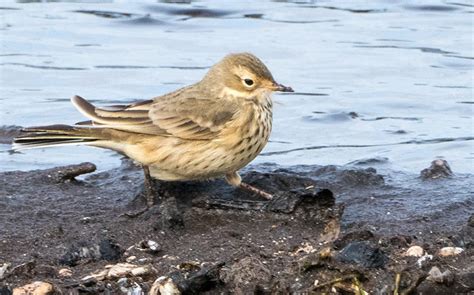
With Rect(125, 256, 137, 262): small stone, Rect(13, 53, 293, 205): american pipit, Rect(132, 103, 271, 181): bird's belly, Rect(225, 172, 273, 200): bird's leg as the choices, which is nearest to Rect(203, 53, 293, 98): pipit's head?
Rect(13, 53, 293, 205): american pipit

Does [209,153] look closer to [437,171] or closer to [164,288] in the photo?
[437,171]

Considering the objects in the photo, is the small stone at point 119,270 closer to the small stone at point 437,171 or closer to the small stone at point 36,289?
the small stone at point 36,289

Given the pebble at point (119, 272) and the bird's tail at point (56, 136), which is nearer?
the pebble at point (119, 272)

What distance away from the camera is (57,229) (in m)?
8.57

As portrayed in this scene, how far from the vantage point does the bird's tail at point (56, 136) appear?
940cm

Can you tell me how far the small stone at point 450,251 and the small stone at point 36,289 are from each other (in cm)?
237

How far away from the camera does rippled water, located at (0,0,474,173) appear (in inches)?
471

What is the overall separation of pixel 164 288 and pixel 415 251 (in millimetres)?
1582

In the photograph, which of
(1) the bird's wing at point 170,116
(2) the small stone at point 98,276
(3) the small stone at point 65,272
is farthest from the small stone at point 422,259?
(1) the bird's wing at point 170,116

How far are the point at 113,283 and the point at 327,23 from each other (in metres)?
9.33

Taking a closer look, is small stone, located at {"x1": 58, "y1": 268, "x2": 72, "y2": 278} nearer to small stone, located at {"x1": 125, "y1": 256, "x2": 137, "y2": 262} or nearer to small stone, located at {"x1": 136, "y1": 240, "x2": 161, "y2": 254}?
small stone, located at {"x1": 125, "y1": 256, "x2": 137, "y2": 262}

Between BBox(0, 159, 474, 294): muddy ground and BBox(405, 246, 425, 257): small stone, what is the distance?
0.06 m

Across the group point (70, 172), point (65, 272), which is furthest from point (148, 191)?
point (65, 272)

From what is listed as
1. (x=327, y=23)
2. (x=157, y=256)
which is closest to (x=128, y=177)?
(x=157, y=256)
